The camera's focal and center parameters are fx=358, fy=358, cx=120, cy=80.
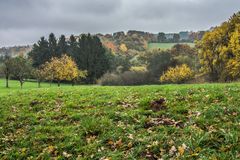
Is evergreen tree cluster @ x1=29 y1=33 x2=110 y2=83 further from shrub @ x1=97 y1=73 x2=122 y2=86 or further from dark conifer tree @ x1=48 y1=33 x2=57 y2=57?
shrub @ x1=97 y1=73 x2=122 y2=86

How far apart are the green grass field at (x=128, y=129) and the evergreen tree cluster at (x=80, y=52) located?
3594 inches

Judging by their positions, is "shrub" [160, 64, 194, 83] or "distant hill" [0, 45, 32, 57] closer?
"shrub" [160, 64, 194, 83]

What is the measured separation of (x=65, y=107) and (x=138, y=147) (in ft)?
23.4

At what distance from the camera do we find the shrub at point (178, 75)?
9619cm

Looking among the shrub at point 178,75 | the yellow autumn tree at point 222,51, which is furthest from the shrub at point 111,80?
the yellow autumn tree at point 222,51

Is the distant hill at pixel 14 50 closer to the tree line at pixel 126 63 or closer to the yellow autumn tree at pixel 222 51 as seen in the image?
the tree line at pixel 126 63

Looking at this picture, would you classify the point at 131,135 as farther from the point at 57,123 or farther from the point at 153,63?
the point at 153,63

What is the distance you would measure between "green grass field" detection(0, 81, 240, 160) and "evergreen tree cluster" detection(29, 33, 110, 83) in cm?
9129

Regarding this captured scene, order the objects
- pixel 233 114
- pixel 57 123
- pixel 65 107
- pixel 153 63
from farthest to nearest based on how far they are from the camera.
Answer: pixel 153 63, pixel 65 107, pixel 57 123, pixel 233 114

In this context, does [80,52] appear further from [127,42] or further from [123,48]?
[127,42]

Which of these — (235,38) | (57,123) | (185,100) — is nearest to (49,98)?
(57,123)

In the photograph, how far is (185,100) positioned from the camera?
15.5 m

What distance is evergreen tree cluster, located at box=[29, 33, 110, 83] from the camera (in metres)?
109

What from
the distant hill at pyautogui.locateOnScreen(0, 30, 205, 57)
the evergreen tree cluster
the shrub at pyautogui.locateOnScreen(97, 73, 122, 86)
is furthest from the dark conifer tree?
the distant hill at pyautogui.locateOnScreen(0, 30, 205, 57)
